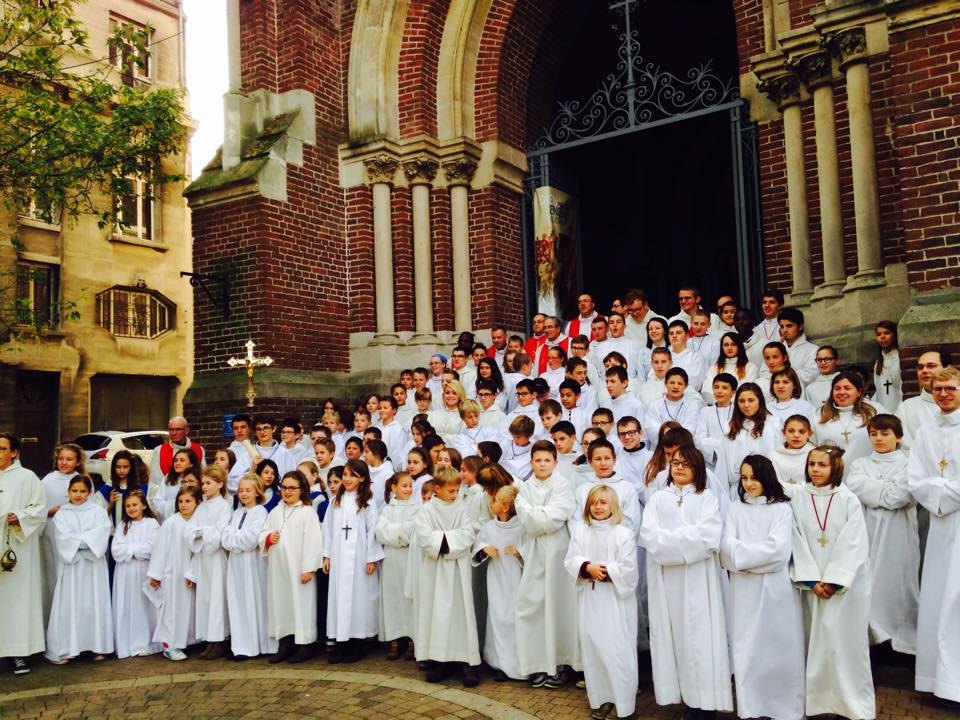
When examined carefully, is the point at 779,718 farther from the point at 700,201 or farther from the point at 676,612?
the point at 700,201

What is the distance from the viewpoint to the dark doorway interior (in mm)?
20438

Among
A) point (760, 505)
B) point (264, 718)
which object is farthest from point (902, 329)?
point (264, 718)

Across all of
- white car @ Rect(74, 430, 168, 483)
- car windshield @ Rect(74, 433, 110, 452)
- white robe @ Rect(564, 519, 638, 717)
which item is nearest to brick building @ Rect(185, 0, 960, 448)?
white robe @ Rect(564, 519, 638, 717)

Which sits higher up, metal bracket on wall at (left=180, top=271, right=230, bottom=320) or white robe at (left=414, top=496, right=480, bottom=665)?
metal bracket on wall at (left=180, top=271, right=230, bottom=320)

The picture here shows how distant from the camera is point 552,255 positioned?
38.0 feet

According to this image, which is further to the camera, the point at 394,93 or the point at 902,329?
the point at 394,93

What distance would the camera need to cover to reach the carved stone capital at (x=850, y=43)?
8.07 metres

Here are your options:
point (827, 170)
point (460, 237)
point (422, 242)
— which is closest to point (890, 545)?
point (827, 170)

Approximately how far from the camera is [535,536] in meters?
6.00

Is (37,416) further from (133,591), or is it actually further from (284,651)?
(284,651)

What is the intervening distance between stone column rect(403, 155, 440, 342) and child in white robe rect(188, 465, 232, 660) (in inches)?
173

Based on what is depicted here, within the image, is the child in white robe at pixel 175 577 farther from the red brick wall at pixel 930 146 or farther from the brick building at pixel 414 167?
the red brick wall at pixel 930 146

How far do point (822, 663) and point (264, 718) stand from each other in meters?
3.31

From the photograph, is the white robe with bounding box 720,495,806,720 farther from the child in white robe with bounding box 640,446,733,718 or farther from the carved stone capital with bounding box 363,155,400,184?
the carved stone capital with bounding box 363,155,400,184
